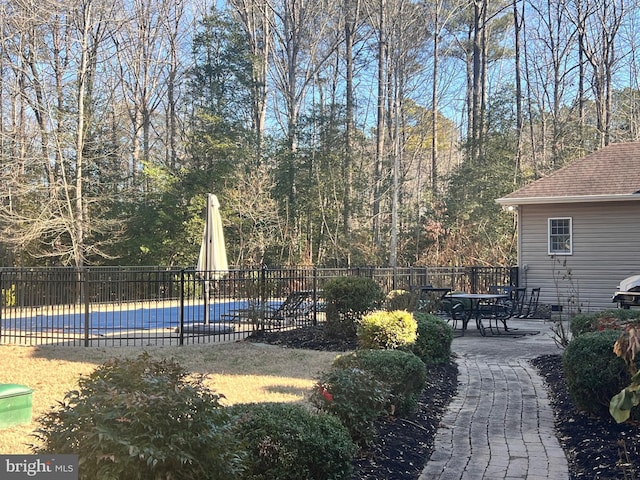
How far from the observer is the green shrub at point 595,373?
5129 millimetres

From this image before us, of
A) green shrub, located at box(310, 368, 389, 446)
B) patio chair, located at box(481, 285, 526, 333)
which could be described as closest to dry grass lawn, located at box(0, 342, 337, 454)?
green shrub, located at box(310, 368, 389, 446)

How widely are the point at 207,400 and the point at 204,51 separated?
26.3 metres

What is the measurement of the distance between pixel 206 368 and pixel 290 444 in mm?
5184

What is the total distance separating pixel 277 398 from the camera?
6449mm

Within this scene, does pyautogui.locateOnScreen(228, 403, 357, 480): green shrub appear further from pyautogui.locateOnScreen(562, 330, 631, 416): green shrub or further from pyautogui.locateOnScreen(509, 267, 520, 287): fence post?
pyautogui.locateOnScreen(509, 267, 520, 287): fence post

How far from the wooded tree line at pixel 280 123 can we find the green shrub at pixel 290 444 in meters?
17.8

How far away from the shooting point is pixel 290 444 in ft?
11.1

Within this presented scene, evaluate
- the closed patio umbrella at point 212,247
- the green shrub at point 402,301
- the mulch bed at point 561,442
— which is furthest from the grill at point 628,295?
the closed patio umbrella at point 212,247

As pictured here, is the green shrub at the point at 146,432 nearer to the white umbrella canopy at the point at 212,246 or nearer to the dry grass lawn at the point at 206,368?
the dry grass lawn at the point at 206,368

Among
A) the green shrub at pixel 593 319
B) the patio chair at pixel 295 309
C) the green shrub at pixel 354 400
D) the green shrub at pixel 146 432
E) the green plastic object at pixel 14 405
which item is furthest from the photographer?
the patio chair at pixel 295 309

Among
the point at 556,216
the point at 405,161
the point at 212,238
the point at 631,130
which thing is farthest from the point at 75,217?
the point at 631,130

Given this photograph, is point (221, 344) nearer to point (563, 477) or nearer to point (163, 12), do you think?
point (563, 477)

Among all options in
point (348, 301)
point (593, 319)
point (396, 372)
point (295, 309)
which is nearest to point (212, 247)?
point (295, 309)

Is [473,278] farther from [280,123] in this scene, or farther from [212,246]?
[280,123]
